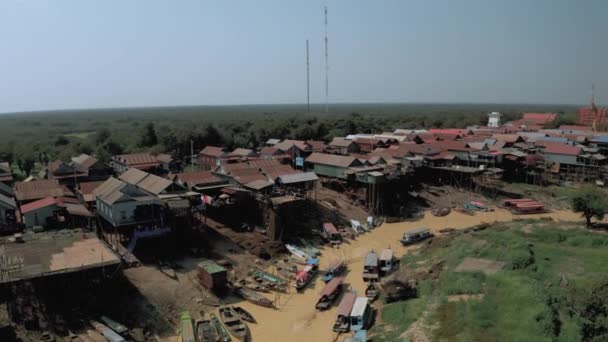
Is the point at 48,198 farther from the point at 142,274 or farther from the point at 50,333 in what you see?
the point at 50,333

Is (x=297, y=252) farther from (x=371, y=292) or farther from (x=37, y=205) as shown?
(x=37, y=205)

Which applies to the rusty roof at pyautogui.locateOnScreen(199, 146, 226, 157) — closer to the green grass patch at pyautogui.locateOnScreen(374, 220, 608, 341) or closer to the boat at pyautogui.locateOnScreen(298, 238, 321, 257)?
the boat at pyautogui.locateOnScreen(298, 238, 321, 257)

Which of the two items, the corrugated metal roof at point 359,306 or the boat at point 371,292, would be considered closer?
the corrugated metal roof at point 359,306

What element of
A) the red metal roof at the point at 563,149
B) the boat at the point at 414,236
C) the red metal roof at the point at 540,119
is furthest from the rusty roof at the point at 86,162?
the red metal roof at the point at 540,119

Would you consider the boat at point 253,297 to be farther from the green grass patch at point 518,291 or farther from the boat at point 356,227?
the boat at point 356,227

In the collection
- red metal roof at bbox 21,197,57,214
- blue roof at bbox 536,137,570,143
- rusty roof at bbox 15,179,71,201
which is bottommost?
red metal roof at bbox 21,197,57,214

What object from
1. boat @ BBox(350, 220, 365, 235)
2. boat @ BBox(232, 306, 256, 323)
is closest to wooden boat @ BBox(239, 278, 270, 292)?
boat @ BBox(232, 306, 256, 323)

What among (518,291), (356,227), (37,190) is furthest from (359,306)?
(37,190)
